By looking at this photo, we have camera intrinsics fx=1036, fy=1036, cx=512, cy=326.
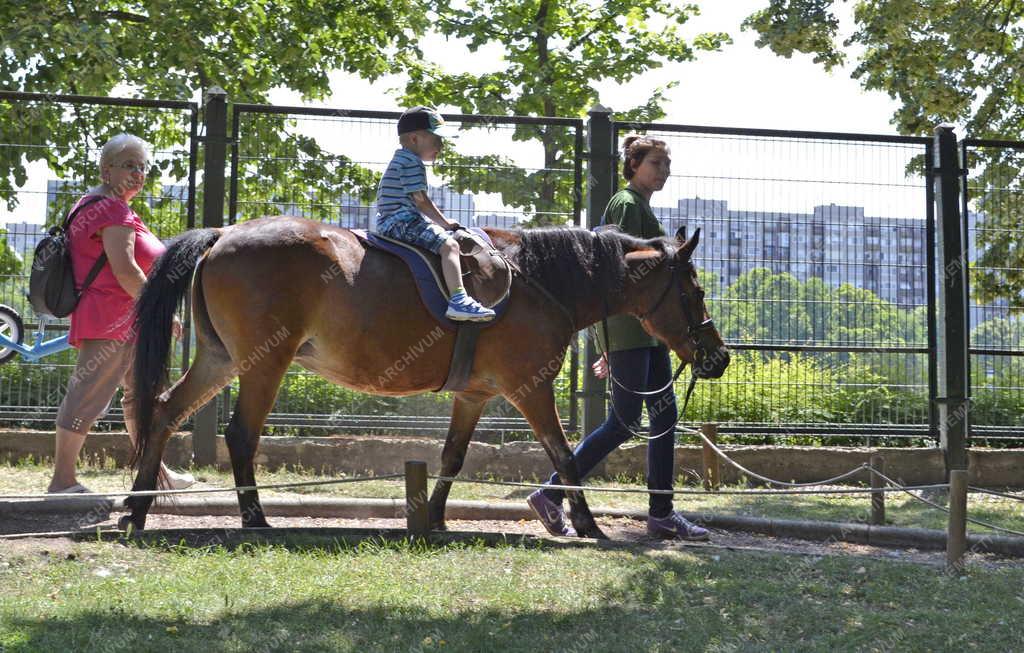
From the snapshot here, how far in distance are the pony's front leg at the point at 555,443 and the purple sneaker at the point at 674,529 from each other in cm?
49

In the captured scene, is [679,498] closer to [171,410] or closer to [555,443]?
[555,443]

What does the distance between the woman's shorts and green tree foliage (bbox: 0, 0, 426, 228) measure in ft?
10.2

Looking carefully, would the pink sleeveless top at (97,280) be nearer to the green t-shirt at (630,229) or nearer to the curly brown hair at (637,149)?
the green t-shirt at (630,229)

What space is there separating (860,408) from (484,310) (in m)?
5.16

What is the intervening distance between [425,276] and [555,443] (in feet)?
4.12

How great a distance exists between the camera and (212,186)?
899 centimetres

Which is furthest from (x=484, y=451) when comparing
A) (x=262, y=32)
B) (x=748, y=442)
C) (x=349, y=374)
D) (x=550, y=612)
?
(x=262, y=32)

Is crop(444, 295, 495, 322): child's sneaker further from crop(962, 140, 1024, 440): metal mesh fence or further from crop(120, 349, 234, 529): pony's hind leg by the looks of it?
crop(962, 140, 1024, 440): metal mesh fence

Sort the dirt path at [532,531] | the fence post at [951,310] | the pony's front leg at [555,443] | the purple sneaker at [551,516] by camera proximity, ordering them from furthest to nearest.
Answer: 1. the fence post at [951,310]
2. the purple sneaker at [551,516]
3. the pony's front leg at [555,443]
4. the dirt path at [532,531]

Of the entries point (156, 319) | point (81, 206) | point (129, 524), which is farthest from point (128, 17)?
point (129, 524)

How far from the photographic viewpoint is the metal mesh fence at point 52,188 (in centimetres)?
901

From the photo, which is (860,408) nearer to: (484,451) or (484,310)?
(484,451)

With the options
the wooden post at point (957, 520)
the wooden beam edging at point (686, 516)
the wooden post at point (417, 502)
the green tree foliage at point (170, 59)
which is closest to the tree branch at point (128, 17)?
the green tree foliage at point (170, 59)

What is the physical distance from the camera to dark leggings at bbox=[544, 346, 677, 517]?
6.52m
